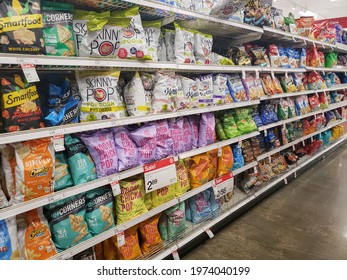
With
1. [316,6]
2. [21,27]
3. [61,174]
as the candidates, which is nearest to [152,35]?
[21,27]

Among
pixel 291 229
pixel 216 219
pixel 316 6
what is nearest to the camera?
pixel 216 219

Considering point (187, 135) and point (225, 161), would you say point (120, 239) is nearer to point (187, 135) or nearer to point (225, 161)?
point (187, 135)

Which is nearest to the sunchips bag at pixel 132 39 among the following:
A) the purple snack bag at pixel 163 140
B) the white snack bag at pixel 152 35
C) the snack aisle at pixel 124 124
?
the snack aisle at pixel 124 124

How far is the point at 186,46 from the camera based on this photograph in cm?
192

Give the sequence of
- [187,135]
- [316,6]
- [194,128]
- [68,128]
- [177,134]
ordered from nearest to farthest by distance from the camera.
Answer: [68,128], [177,134], [187,135], [194,128], [316,6]

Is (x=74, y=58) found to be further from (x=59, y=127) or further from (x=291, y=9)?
(x=291, y=9)

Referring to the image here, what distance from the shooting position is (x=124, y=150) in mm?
1635

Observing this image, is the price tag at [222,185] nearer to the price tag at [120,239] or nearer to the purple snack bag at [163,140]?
the purple snack bag at [163,140]

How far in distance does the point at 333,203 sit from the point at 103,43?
3.13m

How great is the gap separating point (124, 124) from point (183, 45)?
0.80 metres

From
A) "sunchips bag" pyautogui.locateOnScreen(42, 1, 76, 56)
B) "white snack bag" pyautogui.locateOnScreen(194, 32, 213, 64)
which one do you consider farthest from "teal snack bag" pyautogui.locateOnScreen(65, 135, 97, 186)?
"white snack bag" pyautogui.locateOnScreen(194, 32, 213, 64)

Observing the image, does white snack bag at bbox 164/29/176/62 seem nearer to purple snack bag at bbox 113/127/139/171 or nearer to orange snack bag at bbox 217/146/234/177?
purple snack bag at bbox 113/127/139/171

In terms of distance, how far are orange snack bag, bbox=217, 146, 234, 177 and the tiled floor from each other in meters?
0.61

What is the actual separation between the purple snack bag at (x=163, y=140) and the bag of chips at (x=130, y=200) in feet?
0.79
